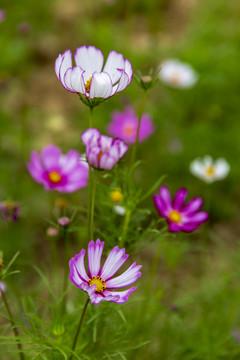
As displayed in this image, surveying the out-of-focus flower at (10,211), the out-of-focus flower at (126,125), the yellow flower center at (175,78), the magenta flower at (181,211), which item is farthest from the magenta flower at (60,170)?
the yellow flower center at (175,78)

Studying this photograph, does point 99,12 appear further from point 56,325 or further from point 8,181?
point 56,325

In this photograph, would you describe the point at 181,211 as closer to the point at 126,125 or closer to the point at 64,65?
the point at 64,65

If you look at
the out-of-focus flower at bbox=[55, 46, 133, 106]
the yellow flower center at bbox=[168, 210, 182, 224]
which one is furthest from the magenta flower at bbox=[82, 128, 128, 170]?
the yellow flower center at bbox=[168, 210, 182, 224]

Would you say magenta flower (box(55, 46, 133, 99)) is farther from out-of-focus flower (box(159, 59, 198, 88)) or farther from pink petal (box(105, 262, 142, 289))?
out-of-focus flower (box(159, 59, 198, 88))

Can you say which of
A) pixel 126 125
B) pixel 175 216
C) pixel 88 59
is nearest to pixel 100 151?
pixel 88 59

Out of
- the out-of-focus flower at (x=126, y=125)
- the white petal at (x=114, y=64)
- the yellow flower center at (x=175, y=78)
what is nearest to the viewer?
the white petal at (x=114, y=64)

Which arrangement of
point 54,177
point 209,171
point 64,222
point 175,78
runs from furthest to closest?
1. point 175,78
2. point 209,171
3. point 54,177
4. point 64,222

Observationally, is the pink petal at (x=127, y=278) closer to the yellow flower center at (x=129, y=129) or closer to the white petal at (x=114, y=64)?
the white petal at (x=114, y=64)
